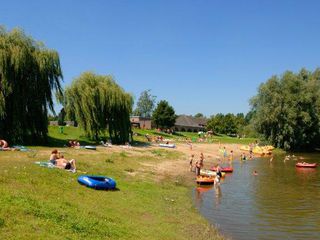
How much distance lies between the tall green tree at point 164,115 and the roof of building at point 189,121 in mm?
29132

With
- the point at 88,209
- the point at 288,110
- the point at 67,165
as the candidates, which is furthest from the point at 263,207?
the point at 288,110

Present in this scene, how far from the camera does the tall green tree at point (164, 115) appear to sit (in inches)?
4496

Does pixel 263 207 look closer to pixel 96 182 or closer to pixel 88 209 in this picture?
pixel 96 182

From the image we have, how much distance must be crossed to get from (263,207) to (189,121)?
425ft

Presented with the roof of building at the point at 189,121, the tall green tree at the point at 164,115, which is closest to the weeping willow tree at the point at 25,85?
the tall green tree at the point at 164,115

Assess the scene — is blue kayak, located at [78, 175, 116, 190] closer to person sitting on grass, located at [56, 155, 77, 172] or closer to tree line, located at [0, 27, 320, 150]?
person sitting on grass, located at [56, 155, 77, 172]

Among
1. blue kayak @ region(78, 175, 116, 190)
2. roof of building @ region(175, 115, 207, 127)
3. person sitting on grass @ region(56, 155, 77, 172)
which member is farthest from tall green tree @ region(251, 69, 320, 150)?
roof of building @ region(175, 115, 207, 127)

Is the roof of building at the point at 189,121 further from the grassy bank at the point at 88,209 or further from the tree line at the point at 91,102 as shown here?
the grassy bank at the point at 88,209

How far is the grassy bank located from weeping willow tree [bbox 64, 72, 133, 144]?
27.5 meters

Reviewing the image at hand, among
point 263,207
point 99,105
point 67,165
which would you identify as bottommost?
point 263,207

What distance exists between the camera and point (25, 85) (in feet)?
144

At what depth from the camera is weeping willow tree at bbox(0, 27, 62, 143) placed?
4169cm

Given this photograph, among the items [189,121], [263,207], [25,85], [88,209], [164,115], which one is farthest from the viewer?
[189,121]

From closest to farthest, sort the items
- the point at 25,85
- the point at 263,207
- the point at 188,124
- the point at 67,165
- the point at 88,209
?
the point at 88,209, the point at 263,207, the point at 67,165, the point at 25,85, the point at 188,124
